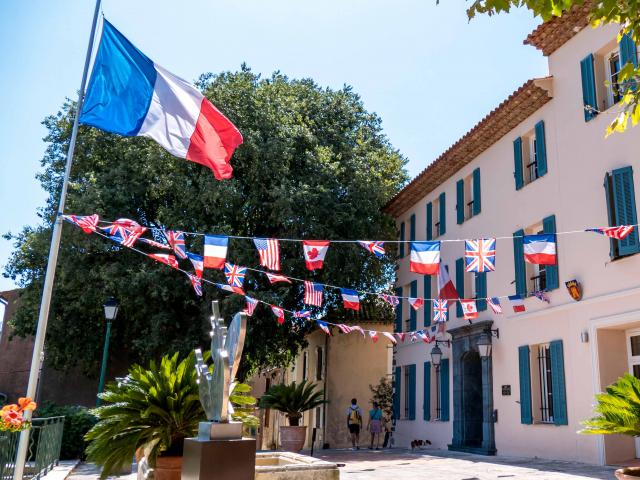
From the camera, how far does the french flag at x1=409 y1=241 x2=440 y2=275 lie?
12.2 metres

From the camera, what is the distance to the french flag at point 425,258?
12.2 metres

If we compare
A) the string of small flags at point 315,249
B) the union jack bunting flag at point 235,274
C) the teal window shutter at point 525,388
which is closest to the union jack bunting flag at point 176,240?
the string of small flags at point 315,249

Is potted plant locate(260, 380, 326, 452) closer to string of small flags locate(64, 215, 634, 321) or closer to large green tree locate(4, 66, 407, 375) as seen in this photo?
large green tree locate(4, 66, 407, 375)

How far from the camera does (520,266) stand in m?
15.9

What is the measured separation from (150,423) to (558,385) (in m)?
9.75

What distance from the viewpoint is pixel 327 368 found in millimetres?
26203

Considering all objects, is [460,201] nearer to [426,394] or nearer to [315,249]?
[426,394]

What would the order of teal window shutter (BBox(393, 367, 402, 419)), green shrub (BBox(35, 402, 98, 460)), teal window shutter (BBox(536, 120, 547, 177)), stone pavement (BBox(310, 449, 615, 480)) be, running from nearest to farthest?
stone pavement (BBox(310, 449, 615, 480))
green shrub (BBox(35, 402, 98, 460))
teal window shutter (BBox(536, 120, 547, 177))
teal window shutter (BBox(393, 367, 402, 419))

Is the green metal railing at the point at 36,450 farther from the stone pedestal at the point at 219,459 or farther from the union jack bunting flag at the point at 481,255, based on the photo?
the union jack bunting flag at the point at 481,255

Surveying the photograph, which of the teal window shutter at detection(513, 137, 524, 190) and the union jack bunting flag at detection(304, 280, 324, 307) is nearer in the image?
the union jack bunting flag at detection(304, 280, 324, 307)

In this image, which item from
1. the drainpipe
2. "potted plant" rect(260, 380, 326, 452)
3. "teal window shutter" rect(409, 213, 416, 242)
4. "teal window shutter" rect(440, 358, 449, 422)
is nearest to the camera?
"potted plant" rect(260, 380, 326, 452)

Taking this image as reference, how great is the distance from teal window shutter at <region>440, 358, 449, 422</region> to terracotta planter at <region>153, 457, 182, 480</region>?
44.3ft

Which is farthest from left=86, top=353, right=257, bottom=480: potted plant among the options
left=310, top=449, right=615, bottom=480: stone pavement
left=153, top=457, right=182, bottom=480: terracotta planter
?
left=310, top=449, right=615, bottom=480: stone pavement

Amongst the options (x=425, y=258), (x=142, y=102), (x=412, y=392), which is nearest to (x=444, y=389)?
(x=412, y=392)
